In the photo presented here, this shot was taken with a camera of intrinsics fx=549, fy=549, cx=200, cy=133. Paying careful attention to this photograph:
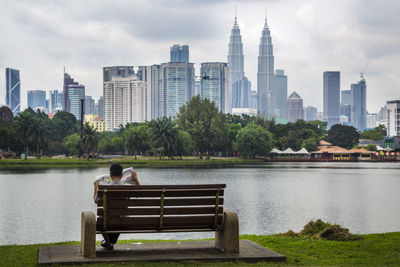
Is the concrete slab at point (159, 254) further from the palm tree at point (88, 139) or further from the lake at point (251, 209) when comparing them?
the palm tree at point (88, 139)

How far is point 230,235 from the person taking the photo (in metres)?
9.38

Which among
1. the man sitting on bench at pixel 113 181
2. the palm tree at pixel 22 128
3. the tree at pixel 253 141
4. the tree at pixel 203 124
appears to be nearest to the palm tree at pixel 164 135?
the tree at pixel 203 124

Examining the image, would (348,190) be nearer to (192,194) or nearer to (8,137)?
(192,194)

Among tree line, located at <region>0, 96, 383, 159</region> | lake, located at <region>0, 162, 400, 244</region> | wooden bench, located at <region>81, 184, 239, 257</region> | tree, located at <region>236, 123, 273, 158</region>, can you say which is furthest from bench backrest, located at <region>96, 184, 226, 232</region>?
tree, located at <region>236, 123, 273, 158</region>

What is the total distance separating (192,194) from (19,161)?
91.8 metres

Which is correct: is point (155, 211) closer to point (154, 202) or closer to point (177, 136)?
point (154, 202)

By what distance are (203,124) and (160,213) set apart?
113m

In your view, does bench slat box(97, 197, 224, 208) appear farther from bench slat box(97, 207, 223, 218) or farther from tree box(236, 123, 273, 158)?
tree box(236, 123, 273, 158)

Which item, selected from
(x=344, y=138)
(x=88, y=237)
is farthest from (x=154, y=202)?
(x=344, y=138)

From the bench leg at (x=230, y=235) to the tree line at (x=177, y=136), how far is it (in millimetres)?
95653

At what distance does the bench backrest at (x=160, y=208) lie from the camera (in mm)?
8781

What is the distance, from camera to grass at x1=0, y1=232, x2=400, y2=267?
882 centimetres

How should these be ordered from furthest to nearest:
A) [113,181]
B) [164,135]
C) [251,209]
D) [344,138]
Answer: [344,138]
[164,135]
[251,209]
[113,181]

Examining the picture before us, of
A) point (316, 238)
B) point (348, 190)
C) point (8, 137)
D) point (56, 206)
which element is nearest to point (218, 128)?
point (8, 137)
